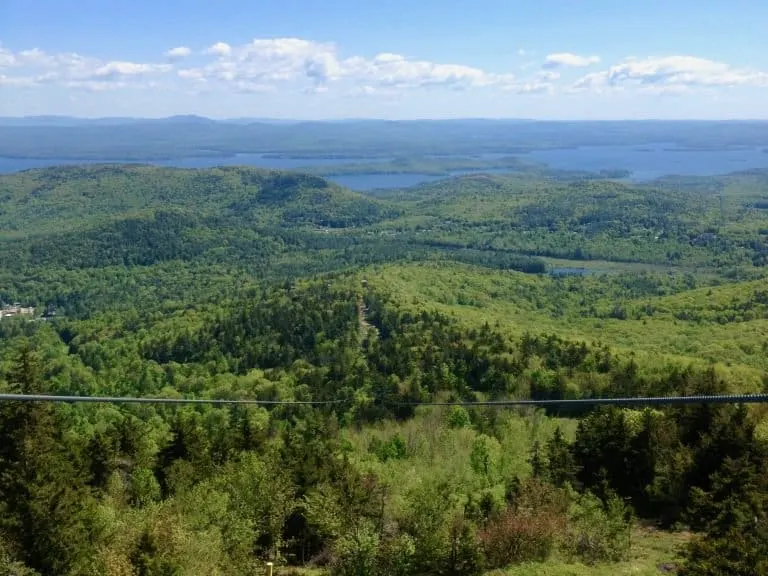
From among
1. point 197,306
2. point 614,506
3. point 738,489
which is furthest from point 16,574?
point 197,306

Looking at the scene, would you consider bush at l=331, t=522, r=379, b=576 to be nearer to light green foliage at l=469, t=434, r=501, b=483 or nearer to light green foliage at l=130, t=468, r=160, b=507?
light green foliage at l=130, t=468, r=160, b=507

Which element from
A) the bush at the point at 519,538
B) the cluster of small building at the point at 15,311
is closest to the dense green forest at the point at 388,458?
the bush at the point at 519,538

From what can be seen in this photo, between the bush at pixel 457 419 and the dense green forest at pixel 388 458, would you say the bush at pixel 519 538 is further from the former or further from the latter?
the bush at pixel 457 419

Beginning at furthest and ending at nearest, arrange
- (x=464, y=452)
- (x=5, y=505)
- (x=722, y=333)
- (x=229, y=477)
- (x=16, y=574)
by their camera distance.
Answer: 1. (x=722, y=333)
2. (x=464, y=452)
3. (x=229, y=477)
4. (x=5, y=505)
5. (x=16, y=574)

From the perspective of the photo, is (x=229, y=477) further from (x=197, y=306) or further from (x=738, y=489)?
(x=197, y=306)

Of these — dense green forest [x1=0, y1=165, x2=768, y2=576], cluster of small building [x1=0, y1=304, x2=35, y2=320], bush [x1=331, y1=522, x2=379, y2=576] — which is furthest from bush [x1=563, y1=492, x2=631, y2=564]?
cluster of small building [x1=0, y1=304, x2=35, y2=320]

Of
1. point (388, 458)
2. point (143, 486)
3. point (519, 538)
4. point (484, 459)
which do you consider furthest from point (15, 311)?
point (519, 538)
